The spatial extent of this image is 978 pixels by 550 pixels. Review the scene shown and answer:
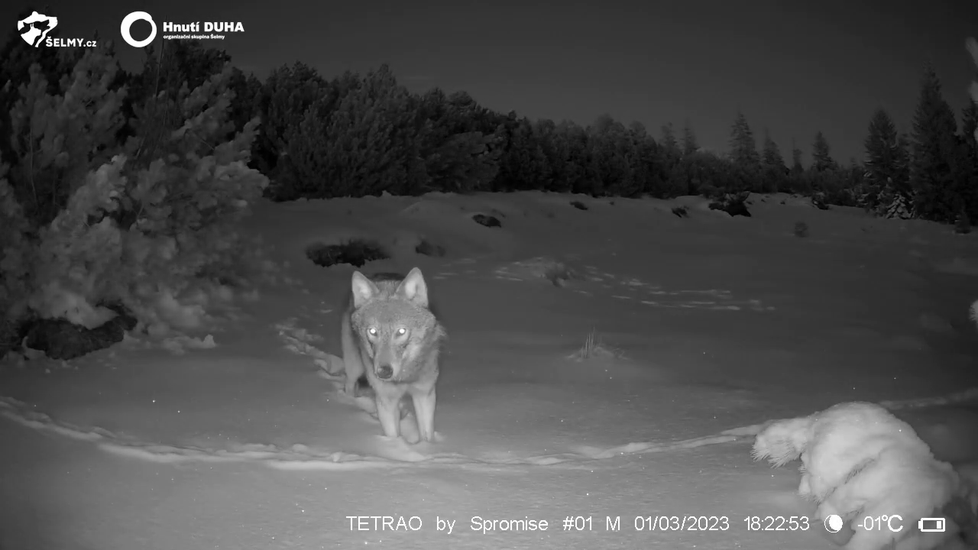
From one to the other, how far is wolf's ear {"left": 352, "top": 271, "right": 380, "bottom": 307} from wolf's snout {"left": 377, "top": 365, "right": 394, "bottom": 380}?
2.47 feet

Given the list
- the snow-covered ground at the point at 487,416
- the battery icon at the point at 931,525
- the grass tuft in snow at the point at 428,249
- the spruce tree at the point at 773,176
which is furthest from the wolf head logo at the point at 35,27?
the spruce tree at the point at 773,176

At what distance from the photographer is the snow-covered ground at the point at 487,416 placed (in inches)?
Answer: 103

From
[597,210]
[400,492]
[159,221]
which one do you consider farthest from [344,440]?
[597,210]

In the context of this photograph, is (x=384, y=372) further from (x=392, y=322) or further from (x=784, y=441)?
(x=784, y=441)

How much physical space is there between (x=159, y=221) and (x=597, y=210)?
12.9 m

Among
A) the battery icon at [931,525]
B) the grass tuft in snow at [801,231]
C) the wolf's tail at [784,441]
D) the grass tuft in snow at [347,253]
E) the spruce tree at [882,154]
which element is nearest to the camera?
the battery icon at [931,525]

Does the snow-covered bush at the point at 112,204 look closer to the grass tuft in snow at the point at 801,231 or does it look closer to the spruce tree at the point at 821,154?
the grass tuft in snow at the point at 801,231

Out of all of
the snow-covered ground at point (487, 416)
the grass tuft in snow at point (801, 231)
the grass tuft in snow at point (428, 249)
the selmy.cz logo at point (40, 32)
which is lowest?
the snow-covered ground at point (487, 416)

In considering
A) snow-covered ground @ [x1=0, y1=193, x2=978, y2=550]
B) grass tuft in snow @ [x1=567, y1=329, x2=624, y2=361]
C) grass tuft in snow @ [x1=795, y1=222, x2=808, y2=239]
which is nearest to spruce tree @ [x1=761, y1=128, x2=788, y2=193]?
grass tuft in snow @ [x1=795, y1=222, x2=808, y2=239]

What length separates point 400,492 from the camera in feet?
9.62

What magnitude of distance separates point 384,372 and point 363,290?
85 centimetres

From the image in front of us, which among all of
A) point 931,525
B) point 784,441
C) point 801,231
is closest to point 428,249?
point 784,441

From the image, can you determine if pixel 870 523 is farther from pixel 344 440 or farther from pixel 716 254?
pixel 716 254

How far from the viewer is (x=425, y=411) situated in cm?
369
